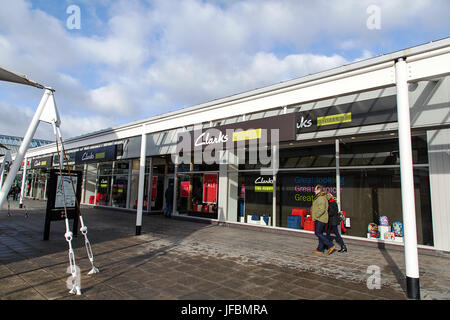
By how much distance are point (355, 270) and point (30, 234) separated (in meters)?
8.96

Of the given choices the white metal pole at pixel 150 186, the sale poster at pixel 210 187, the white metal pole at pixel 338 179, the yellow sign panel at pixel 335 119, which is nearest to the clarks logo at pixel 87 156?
the white metal pole at pixel 150 186

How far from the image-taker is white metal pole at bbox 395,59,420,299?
12.4ft

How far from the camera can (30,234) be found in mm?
7930

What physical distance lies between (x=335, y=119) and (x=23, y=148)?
7589 millimetres

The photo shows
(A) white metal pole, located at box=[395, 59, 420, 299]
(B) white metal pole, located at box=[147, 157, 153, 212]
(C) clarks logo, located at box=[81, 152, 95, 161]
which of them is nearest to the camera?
(A) white metal pole, located at box=[395, 59, 420, 299]

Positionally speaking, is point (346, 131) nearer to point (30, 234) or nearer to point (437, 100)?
point (437, 100)

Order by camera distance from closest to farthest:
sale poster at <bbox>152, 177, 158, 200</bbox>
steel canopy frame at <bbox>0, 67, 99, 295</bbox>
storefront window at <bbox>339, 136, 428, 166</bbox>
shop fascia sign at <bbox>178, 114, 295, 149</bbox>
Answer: steel canopy frame at <bbox>0, 67, 99, 295</bbox>, shop fascia sign at <bbox>178, 114, 295, 149</bbox>, storefront window at <bbox>339, 136, 428, 166</bbox>, sale poster at <bbox>152, 177, 158, 200</bbox>

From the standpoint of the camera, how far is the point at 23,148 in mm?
4324

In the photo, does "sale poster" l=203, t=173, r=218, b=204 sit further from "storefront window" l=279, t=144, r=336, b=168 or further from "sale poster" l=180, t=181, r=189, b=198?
"storefront window" l=279, t=144, r=336, b=168

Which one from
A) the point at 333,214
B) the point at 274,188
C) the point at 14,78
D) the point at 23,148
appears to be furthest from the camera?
the point at 274,188

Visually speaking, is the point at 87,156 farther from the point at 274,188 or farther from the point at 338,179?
the point at 338,179

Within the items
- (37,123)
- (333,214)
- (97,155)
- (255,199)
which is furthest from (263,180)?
(97,155)

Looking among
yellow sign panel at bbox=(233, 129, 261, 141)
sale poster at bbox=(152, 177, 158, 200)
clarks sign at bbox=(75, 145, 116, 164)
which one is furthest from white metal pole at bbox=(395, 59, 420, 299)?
clarks sign at bbox=(75, 145, 116, 164)

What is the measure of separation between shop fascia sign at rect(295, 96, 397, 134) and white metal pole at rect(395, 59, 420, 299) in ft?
10.3
